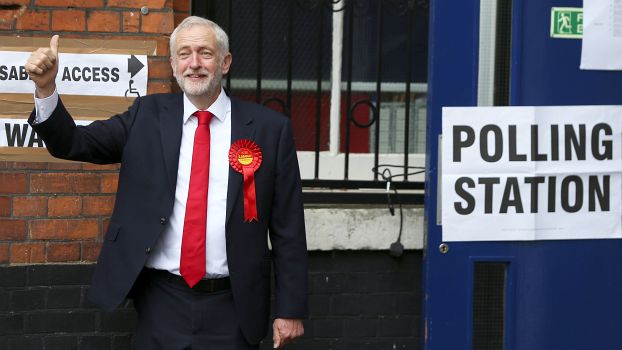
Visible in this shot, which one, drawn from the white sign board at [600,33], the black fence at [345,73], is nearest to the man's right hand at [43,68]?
the black fence at [345,73]

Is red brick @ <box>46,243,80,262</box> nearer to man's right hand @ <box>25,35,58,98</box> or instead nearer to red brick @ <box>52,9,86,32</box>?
red brick @ <box>52,9,86,32</box>

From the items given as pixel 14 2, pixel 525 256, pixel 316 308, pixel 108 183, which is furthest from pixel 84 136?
pixel 525 256

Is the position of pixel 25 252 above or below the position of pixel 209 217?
below

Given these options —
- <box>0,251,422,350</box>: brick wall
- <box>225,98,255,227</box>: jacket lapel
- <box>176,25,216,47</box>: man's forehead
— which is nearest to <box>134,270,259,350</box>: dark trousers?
<box>225,98,255,227</box>: jacket lapel

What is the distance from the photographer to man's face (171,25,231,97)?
357cm

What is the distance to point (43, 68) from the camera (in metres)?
3.27

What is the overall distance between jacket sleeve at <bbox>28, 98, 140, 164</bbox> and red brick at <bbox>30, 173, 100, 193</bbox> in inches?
32.0

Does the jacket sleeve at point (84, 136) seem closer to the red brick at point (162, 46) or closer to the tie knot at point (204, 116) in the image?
the tie knot at point (204, 116)

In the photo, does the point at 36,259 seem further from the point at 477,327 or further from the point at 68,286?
the point at 477,327

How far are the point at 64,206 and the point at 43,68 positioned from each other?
134cm

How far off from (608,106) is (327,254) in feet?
5.07

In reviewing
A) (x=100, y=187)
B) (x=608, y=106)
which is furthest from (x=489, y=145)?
(x=100, y=187)

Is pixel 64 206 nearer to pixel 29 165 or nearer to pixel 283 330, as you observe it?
pixel 29 165

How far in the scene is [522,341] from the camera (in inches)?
Result: 171
